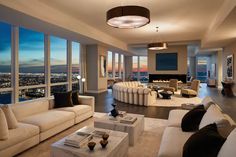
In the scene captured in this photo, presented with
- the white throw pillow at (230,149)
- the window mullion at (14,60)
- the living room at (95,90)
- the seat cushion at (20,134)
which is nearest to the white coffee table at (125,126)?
the living room at (95,90)

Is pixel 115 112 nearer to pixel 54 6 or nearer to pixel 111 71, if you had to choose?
pixel 54 6

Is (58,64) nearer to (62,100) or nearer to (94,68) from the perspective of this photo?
(94,68)

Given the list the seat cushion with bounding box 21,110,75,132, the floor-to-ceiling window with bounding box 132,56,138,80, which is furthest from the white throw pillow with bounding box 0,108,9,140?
the floor-to-ceiling window with bounding box 132,56,138,80

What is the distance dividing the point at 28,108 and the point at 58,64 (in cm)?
542

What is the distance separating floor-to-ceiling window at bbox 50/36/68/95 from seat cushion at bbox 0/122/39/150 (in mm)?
5415

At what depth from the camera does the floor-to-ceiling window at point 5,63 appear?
240 inches

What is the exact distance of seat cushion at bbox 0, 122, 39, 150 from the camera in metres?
2.63

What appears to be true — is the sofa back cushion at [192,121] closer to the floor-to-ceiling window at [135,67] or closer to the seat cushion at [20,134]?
the seat cushion at [20,134]

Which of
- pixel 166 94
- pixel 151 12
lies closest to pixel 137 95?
pixel 166 94

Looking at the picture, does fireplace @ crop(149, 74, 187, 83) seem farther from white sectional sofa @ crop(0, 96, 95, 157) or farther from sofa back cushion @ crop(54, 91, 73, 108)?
sofa back cushion @ crop(54, 91, 73, 108)

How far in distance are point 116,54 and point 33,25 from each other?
1000 cm

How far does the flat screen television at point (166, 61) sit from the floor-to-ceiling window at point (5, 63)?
10464mm

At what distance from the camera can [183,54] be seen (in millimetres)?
12977

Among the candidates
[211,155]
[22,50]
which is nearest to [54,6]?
[22,50]
